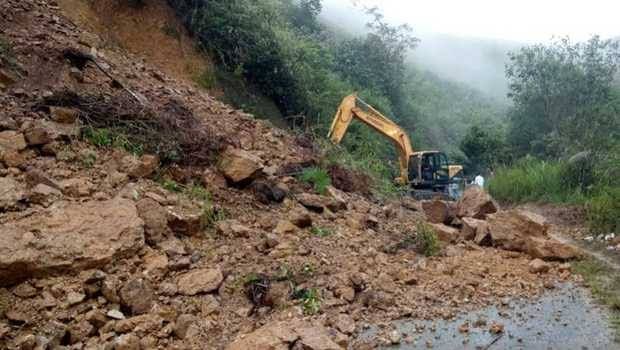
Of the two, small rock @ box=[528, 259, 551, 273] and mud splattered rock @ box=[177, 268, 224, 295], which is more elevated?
small rock @ box=[528, 259, 551, 273]

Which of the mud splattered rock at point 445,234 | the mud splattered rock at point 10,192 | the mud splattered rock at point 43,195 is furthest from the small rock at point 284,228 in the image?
the mud splattered rock at point 10,192

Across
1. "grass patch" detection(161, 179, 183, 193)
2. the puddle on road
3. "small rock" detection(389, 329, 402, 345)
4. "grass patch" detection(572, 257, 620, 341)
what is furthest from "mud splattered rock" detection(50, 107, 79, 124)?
"grass patch" detection(572, 257, 620, 341)

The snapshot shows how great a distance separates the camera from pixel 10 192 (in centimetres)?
423

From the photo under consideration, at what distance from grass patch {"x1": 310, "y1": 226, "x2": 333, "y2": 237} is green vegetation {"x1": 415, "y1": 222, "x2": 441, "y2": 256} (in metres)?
1.11

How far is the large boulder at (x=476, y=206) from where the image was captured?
8453 mm

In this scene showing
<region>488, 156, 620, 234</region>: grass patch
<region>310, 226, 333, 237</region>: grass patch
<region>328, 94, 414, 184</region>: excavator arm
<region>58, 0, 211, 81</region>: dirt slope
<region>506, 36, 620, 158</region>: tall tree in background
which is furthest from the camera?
<region>506, 36, 620, 158</region>: tall tree in background

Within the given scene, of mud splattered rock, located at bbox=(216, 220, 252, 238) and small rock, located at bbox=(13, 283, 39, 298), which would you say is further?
mud splattered rock, located at bbox=(216, 220, 252, 238)

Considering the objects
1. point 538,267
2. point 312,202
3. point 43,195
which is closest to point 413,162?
point 312,202

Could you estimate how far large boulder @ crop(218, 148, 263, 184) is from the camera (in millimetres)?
5961

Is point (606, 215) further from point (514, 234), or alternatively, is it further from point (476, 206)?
point (514, 234)

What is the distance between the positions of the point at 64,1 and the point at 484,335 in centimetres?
800

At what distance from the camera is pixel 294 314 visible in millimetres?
4250

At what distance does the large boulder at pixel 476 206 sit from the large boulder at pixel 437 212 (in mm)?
534

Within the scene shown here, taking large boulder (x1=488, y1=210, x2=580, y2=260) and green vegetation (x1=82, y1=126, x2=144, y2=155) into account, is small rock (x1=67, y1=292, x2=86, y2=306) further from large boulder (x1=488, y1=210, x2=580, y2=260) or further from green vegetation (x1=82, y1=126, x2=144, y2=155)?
large boulder (x1=488, y1=210, x2=580, y2=260)
